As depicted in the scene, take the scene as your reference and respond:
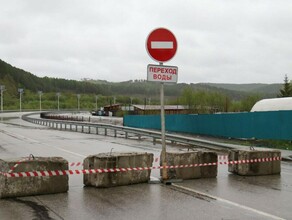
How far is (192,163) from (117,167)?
196 cm

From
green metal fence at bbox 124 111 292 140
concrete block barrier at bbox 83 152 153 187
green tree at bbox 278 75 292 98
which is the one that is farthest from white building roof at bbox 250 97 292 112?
green tree at bbox 278 75 292 98

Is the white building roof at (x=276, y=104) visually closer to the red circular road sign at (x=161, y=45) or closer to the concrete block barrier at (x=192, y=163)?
the concrete block barrier at (x=192, y=163)

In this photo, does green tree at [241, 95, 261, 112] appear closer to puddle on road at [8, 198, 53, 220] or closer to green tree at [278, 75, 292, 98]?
green tree at [278, 75, 292, 98]

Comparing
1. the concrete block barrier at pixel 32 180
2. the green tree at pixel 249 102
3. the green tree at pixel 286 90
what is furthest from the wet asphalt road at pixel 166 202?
the green tree at pixel 249 102

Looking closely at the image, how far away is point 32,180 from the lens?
8.12 metres

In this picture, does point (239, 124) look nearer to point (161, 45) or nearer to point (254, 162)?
point (254, 162)

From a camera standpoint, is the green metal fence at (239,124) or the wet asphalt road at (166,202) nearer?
the wet asphalt road at (166,202)

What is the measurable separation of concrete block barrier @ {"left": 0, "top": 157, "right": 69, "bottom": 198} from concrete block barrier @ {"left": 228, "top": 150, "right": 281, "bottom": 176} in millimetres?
4616

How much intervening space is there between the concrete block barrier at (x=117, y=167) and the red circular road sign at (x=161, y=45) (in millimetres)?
2299

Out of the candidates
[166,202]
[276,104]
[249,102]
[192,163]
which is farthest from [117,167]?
[249,102]

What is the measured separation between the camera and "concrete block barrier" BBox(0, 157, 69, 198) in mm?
7922

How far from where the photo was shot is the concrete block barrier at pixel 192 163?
9.67 metres

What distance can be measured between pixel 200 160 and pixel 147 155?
1366 millimetres

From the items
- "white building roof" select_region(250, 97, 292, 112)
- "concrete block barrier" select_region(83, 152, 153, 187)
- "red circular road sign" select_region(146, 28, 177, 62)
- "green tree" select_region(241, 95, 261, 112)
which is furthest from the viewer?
"green tree" select_region(241, 95, 261, 112)
